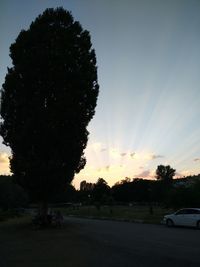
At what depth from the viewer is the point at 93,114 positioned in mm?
32500

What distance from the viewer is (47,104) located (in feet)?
102

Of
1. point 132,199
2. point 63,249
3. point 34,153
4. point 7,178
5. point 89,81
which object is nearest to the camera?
point 63,249

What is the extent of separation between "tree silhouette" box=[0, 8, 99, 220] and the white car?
8.20 meters

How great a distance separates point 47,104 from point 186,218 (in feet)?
44.0

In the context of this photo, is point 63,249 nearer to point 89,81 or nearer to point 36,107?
point 36,107

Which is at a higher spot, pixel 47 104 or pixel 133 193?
Answer: pixel 133 193

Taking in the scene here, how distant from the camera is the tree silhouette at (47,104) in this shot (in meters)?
29.9

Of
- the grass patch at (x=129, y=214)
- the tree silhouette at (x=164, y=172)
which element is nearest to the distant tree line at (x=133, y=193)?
the tree silhouette at (x=164, y=172)

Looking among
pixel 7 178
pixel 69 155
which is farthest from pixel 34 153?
pixel 7 178

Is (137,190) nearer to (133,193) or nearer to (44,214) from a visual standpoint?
(133,193)

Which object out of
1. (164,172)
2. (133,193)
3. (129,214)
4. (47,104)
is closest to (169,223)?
(47,104)

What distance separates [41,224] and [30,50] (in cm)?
1344

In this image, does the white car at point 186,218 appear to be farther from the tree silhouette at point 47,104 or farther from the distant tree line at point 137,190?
the distant tree line at point 137,190

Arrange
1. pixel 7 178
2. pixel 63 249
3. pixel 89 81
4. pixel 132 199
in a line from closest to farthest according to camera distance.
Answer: pixel 63 249, pixel 89 81, pixel 7 178, pixel 132 199
